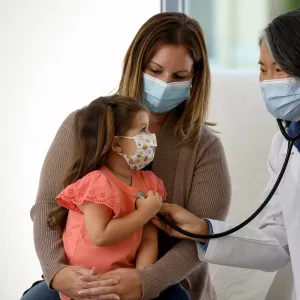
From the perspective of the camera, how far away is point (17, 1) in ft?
10.4

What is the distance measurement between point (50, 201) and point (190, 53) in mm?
620

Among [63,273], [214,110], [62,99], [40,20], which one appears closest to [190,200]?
[63,273]

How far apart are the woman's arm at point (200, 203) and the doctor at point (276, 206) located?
51 mm

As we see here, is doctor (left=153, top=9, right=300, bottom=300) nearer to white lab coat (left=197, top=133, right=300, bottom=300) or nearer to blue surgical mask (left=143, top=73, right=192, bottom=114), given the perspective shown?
white lab coat (left=197, top=133, right=300, bottom=300)

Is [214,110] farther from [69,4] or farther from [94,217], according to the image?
[94,217]

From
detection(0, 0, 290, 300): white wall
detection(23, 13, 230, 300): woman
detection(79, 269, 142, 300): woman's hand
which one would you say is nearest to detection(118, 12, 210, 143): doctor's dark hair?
detection(23, 13, 230, 300): woman

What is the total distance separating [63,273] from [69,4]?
1.71 m

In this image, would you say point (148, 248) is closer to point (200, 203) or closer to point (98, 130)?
point (200, 203)

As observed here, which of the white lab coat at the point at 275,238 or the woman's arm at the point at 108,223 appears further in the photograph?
the white lab coat at the point at 275,238

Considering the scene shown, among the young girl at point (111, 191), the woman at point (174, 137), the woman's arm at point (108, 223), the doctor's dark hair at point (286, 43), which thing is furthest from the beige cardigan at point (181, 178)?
the doctor's dark hair at point (286, 43)

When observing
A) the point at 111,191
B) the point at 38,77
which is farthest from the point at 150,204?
the point at 38,77

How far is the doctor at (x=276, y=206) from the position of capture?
1.76 metres

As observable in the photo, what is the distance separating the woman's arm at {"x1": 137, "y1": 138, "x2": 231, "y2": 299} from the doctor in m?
0.05

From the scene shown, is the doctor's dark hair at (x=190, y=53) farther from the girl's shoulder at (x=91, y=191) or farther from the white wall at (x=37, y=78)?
the white wall at (x=37, y=78)
